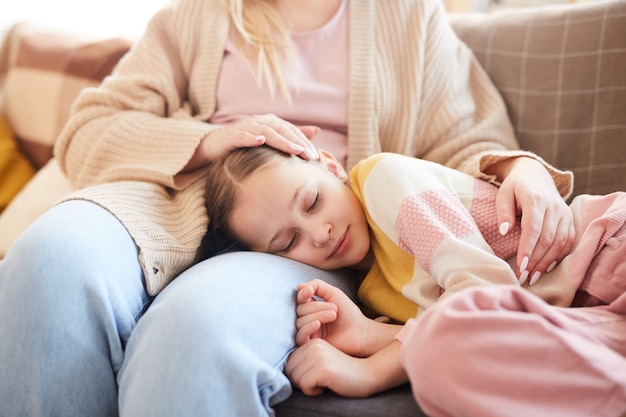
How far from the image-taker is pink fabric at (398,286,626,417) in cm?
69

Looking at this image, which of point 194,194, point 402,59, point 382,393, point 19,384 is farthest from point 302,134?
point 19,384

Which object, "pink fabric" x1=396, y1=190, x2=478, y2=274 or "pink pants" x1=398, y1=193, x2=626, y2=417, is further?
"pink fabric" x1=396, y1=190, x2=478, y2=274

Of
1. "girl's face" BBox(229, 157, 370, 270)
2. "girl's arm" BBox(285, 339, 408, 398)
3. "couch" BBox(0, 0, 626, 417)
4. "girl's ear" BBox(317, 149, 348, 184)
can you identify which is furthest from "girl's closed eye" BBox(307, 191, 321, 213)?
"couch" BBox(0, 0, 626, 417)

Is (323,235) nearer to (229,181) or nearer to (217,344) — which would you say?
(229,181)

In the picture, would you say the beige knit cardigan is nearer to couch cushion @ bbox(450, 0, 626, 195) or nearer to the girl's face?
couch cushion @ bbox(450, 0, 626, 195)

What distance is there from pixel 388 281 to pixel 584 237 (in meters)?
0.32

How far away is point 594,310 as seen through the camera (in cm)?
83

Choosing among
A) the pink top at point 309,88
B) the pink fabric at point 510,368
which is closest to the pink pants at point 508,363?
the pink fabric at point 510,368

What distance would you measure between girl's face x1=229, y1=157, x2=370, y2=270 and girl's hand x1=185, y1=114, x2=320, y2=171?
1.2 inches

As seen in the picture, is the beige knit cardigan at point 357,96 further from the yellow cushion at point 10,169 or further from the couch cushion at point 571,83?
the yellow cushion at point 10,169

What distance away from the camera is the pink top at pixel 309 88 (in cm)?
134

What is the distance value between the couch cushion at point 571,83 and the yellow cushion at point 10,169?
1.28 m

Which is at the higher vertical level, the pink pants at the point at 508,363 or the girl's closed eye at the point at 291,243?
the pink pants at the point at 508,363

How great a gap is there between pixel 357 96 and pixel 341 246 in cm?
39
